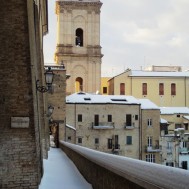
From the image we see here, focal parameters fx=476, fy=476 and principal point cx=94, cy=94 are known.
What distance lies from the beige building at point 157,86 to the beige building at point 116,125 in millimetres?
17463

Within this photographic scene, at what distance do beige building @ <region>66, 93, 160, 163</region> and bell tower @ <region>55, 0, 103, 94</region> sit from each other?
10.4 m

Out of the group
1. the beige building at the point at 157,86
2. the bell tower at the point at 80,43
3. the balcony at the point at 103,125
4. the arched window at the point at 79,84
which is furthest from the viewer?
the beige building at the point at 157,86

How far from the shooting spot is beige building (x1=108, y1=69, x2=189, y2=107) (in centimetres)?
7556

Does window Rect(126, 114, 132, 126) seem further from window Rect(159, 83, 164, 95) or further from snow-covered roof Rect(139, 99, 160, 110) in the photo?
window Rect(159, 83, 164, 95)

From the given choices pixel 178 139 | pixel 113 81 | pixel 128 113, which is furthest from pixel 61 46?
pixel 178 139

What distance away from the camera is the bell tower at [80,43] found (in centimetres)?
6775

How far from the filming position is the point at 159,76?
255ft

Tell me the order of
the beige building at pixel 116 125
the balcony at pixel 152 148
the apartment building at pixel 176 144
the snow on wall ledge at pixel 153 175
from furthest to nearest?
the apartment building at pixel 176 144
the balcony at pixel 152 148
the beige building at pixel 116 125
the snow on wall ledge at pixel 153 175

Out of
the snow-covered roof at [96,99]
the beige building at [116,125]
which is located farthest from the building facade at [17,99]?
the snow-covered roof at [96,99]

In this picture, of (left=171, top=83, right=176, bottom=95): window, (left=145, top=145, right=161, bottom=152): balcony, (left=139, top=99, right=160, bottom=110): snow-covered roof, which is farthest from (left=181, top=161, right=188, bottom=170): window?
(left=171, top=83, right=176, bottom=95): window

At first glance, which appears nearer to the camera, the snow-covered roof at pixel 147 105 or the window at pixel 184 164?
the window at pixel 184 164

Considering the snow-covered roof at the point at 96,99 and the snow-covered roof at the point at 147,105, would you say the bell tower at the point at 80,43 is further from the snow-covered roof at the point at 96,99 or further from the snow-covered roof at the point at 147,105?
the snow-covered roof at the point at 147,105

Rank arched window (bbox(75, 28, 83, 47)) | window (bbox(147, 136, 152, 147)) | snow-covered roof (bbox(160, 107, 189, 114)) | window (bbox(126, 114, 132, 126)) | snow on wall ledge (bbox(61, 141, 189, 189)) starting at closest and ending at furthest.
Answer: snow on wall ledge (bbox(61, 141, 189, 189))
window (bbox(147, 136, 152, 147))
window (bbox(126, 114, 132, 126))
snow-covered roof (bbox(160, 107, 189, 114))
arched window (bbox(75, 28, 83, 47))

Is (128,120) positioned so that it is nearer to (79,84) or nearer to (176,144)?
(176,144)
